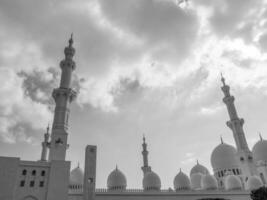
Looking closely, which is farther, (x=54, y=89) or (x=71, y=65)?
(x=71, y=65)

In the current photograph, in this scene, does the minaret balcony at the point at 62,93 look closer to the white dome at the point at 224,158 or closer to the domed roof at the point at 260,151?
the white dome at the point at 224,158

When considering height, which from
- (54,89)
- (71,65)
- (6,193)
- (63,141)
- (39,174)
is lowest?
(6,193)

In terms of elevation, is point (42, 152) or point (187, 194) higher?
point (42, 152)

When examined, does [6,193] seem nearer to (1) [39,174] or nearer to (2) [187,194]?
(1) [39,174]

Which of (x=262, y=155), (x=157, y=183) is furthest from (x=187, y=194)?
(x=262, y=155)

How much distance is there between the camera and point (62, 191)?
21.3 meters

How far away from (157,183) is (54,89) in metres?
17.7

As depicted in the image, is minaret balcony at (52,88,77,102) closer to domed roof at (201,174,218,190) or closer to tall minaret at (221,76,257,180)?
domed roof at (201,174,218,190)

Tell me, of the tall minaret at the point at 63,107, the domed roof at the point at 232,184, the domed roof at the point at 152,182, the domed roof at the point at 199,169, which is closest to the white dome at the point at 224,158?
the domed roof at the point at 199,169

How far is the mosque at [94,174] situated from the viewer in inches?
831

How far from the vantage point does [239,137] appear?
36281 mm

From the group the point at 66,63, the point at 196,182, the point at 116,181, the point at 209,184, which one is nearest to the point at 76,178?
the point at 116,181

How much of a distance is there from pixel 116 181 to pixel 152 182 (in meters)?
4.69

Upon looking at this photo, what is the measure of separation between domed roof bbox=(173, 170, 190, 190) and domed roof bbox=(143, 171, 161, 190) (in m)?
2.89
